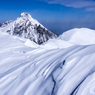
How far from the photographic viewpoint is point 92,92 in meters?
2.13

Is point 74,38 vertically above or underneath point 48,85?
above

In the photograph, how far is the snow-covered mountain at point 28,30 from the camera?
122m

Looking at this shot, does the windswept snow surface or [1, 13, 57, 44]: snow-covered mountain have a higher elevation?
[1, 13, 57, 44]: snow-covered mountain

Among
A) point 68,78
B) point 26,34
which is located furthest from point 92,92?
point 26,34

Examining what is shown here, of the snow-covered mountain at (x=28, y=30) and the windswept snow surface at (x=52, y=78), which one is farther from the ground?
the snow-covered mountain at (x=28, y=30)

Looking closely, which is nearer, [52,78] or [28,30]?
[52,78]

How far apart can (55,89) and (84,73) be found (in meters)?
0.74

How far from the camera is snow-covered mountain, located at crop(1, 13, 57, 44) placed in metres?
122

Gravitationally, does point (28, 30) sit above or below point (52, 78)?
above

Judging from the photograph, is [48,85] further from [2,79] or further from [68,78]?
[2,79]

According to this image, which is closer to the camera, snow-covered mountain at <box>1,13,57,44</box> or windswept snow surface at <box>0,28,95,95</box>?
windswept snow surface at <box>0,28,95,95</box>

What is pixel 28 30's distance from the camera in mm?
127625

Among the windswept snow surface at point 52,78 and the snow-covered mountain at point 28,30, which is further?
the snow-covered mountain at point 28,30

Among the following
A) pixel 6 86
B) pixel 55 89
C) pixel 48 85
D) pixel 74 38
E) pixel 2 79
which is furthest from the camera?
pixel 74 38
